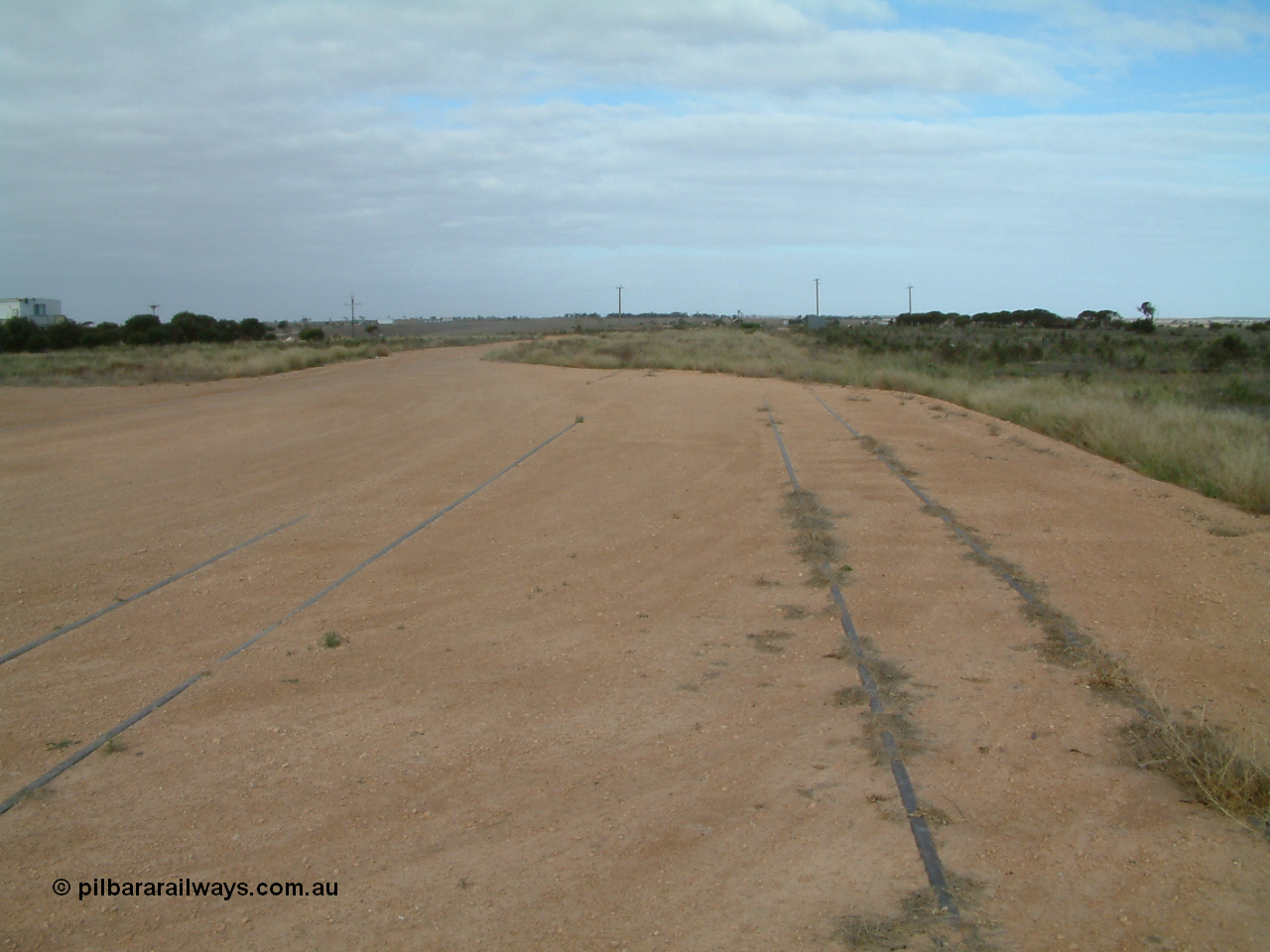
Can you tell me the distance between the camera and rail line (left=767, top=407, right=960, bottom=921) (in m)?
4.15

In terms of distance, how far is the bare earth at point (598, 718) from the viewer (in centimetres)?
414

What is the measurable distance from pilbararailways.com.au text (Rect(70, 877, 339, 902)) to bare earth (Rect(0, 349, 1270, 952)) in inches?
1.7

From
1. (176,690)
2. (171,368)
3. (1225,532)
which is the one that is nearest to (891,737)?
(176,690)

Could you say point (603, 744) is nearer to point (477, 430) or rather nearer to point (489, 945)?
point (489, 945)

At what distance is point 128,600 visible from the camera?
832cm

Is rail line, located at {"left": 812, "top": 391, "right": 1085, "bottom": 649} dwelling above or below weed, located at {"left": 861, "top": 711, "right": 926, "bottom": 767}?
above

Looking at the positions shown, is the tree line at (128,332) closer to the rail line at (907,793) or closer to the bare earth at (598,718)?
the bare earth at (598,718)

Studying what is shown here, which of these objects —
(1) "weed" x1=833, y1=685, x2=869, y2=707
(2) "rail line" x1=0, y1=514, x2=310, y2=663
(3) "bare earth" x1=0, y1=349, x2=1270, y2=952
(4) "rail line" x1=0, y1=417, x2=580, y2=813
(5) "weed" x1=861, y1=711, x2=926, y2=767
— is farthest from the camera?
(2) "rail line" x1=0, y1=514, x2=310, y2=663

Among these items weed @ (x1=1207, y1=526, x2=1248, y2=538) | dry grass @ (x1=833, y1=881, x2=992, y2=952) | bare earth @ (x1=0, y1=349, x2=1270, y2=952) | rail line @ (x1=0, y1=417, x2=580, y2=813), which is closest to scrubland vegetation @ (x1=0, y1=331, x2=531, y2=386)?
bare earth @ (x1=0, y1=349, x2=1270, y2=952)

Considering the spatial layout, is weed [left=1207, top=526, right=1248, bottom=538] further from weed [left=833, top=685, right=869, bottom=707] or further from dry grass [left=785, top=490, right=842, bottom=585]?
weed [left=833, top=685, right=869, bottom=707]

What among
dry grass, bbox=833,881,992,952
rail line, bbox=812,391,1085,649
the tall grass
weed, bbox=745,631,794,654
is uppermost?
the tall grass

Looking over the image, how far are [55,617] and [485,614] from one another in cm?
337

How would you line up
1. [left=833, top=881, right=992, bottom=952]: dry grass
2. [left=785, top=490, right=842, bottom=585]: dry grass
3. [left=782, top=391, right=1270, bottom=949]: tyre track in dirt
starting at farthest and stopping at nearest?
[left=785, top=490, right=842, bottom=585]: dry grass → [left=782, top=391, right=1270, bottom=949]: tyre track in dirt → [left=833, top=881, right=992, bottom=952]: dry grass

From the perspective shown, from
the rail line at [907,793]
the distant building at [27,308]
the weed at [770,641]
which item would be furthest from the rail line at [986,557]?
the distant building at [27,308]
